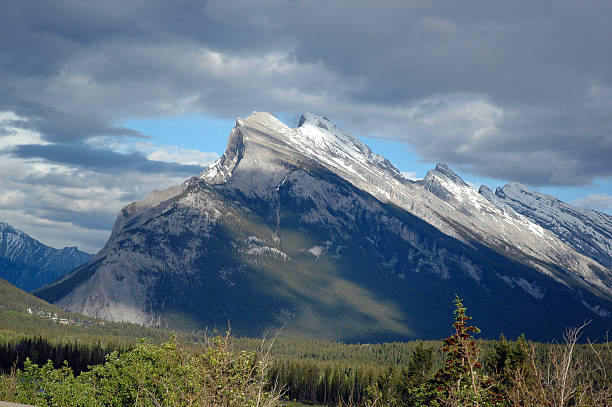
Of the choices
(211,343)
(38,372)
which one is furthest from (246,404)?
(38,372)

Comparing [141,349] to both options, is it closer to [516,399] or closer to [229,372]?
[229,372]

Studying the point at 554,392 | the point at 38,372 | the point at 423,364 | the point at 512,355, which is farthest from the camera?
the point at 423,364

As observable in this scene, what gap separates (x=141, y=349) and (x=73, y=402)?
8.97m

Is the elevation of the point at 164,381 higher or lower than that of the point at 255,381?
lower

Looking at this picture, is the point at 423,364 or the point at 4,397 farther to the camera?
the point at 423,364

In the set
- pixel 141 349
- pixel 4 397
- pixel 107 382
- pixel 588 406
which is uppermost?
pixel 588 406

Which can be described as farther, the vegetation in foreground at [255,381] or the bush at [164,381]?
the bush at [164,381]

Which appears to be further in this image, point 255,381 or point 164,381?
point 164,381

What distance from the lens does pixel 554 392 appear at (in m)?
26.3

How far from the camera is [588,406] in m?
28.2

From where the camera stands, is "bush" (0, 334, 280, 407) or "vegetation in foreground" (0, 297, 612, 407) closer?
"vegetation in foreground" (0, 297, 612, 407)

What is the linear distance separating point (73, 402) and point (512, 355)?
64020 mm

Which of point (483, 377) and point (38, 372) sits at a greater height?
point (483, 377)

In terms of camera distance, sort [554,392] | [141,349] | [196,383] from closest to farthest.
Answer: [554,392]
[196,383]
[141,349]
